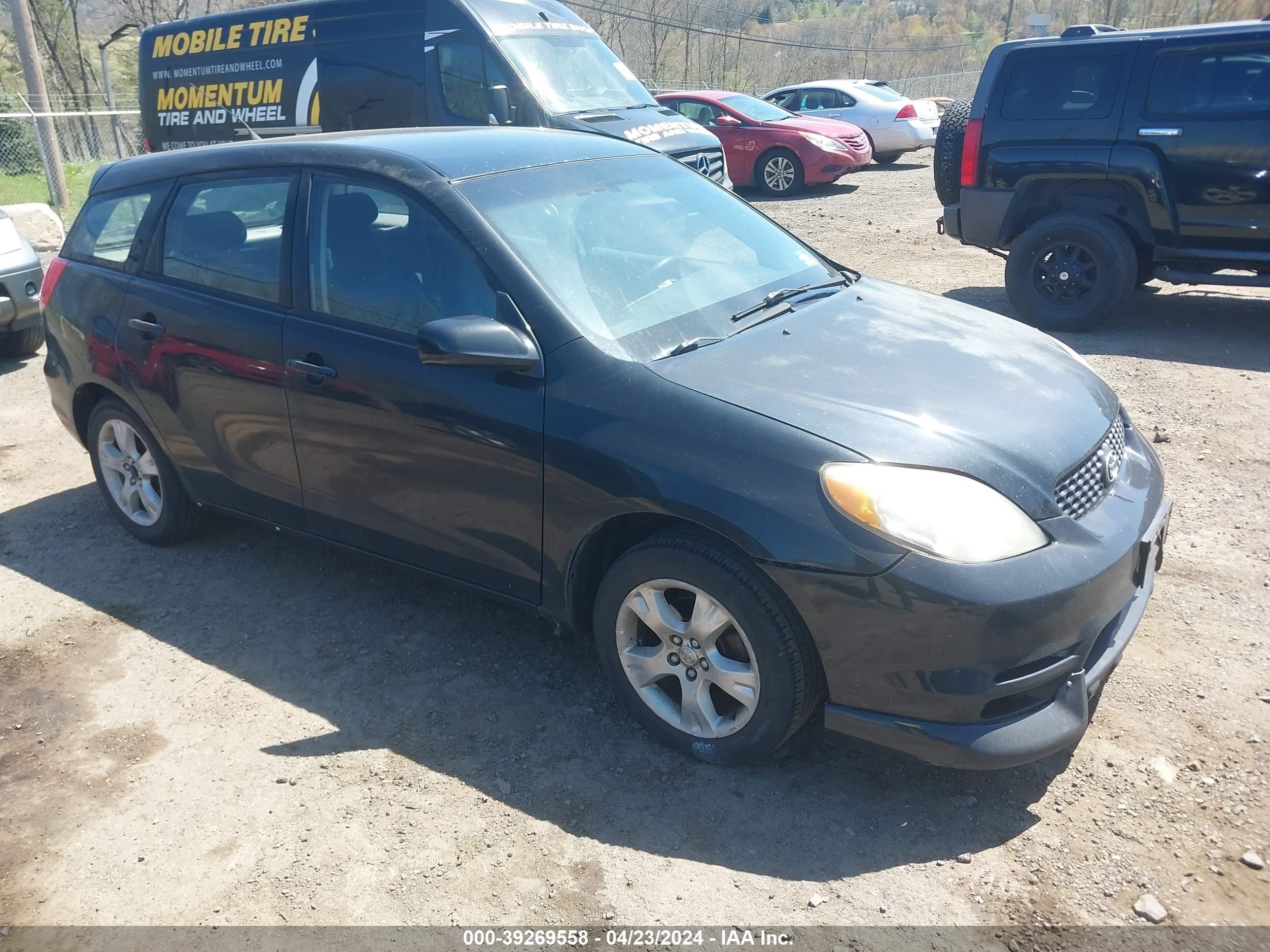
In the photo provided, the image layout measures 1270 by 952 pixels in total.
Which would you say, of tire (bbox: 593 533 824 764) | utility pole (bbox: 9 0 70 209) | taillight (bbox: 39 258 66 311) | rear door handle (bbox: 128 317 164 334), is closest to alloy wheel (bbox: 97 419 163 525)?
rear door handle (bbox: 128 317 164 334)

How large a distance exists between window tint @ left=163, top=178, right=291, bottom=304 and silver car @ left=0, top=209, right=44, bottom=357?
13.5 feet

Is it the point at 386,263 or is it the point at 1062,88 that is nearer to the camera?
the point at 386,263

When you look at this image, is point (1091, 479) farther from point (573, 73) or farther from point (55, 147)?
point (55, 147)

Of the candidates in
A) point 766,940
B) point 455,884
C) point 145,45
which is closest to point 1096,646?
point 766,940

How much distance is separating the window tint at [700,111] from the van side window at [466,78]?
6376 mm

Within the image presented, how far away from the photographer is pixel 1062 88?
7.42m

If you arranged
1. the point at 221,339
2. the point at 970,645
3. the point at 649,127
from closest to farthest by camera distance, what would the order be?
the point at 970,645
the point at 221,339
the point at 649,127

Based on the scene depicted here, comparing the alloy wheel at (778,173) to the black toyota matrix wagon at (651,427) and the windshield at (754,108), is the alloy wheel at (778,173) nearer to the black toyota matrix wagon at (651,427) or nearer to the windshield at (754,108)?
the windshield at (754,108)

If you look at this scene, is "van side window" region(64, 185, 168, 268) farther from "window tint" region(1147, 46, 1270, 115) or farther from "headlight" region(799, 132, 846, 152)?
"headlight" region(799, 132, 846, 152)

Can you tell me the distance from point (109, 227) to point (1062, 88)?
6.44m

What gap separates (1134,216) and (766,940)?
21.6ft

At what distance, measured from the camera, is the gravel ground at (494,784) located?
2.68 metres

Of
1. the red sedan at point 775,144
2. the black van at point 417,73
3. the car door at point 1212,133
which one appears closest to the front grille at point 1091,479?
the car door at point 1212,133

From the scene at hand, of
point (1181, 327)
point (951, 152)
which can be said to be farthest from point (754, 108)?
point (1181, 327)
